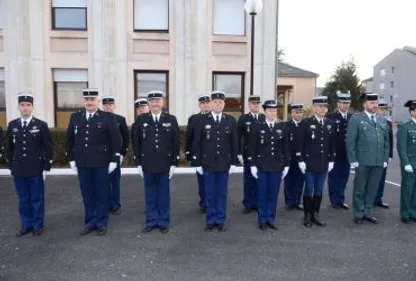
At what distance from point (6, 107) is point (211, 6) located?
7846mm

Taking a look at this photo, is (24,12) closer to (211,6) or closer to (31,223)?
(211,6)

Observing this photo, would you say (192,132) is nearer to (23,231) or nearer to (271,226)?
(271,226)

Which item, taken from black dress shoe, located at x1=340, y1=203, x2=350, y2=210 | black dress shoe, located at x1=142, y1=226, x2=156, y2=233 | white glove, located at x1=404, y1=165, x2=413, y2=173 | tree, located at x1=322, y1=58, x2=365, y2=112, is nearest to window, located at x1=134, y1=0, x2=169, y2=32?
black dress shoe, located at x1=340, y1=203, x2=350, y2=210

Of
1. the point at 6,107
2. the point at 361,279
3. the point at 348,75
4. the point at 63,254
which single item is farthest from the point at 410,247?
the point at 348,75

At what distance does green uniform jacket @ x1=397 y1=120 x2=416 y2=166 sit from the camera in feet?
21.1

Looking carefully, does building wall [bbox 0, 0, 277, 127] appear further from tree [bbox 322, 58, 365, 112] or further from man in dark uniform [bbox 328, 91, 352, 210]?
tree [bbox 322, 58, 365, 112]

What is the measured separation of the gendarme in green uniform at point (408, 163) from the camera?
6422 mm

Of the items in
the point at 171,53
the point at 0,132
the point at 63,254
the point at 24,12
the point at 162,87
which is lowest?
the point at 63,254

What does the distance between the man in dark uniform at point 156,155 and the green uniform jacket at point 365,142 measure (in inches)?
112

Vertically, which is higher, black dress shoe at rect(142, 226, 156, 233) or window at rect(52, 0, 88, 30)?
window at rect(52, 0, 88, 30)

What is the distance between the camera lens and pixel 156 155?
582 centimetres

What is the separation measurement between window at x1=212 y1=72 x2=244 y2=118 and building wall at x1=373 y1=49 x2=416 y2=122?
47332 mm

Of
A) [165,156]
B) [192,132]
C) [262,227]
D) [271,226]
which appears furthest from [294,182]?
[165,156]

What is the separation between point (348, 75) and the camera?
50.8m
